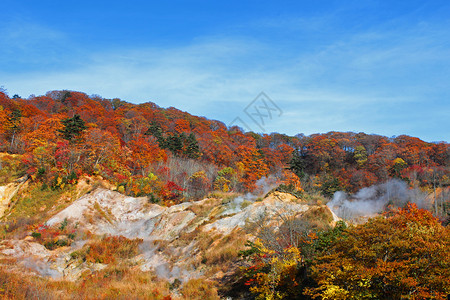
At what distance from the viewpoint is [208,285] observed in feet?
39.3

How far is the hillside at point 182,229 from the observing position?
7.82 metres

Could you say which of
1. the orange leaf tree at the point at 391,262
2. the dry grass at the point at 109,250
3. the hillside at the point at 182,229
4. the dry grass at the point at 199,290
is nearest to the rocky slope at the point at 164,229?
the hillside at the point at 182,229

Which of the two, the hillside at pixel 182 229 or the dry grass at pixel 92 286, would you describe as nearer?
the hillside at pixel 182 229

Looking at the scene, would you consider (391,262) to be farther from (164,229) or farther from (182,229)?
(164,229)

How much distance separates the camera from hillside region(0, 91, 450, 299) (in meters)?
7.82

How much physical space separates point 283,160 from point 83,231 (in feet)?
124

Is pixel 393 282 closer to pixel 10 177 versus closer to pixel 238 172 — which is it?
pixel 10 177

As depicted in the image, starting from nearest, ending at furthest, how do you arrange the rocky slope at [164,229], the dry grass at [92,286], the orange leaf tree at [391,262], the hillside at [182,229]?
the orange leaf tree at [391,262] → the hillside at [182,229] → the dry grass at [92,286] → the rocky slope at [164,229]

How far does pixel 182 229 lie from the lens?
17.8 metres

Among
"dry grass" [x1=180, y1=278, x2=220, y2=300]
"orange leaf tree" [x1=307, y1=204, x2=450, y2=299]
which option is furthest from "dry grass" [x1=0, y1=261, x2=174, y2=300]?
"orange leaf tree" [x1=307, y1=204, x2=450, y2=299]

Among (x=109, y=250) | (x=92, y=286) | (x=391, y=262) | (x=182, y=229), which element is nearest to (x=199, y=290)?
(x=92, y=286)

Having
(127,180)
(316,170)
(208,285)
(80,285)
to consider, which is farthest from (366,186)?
(80,285)

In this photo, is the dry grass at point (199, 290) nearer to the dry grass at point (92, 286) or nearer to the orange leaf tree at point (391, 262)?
the dry grass at point (92, 286)

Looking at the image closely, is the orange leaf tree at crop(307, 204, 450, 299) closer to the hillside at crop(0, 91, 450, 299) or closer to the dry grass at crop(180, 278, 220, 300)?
the hillside at crop(0, 91, 450, 299)
